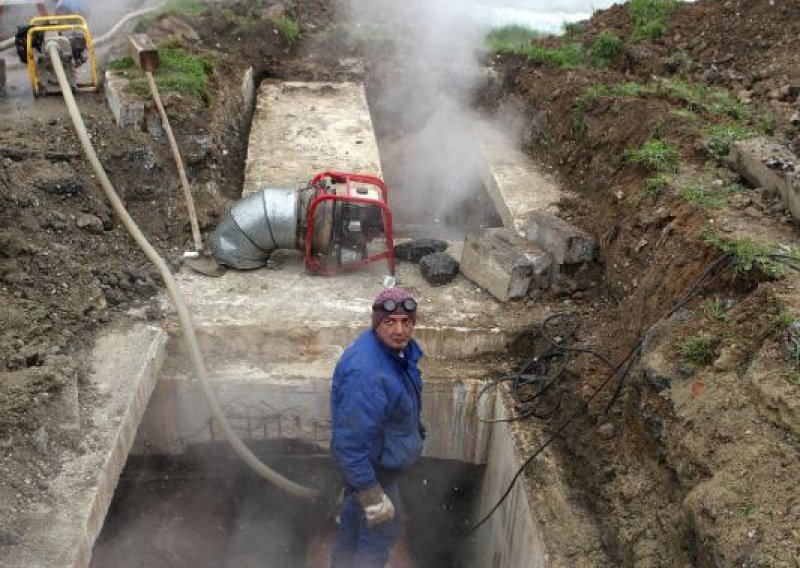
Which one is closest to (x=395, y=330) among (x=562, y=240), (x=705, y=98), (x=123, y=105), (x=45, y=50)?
(x=562, y=240)

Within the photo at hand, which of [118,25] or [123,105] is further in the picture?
[118,25]

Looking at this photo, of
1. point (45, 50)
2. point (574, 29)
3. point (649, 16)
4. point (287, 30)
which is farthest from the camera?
point (287, 30)

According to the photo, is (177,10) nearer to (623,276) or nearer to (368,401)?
(623,276)

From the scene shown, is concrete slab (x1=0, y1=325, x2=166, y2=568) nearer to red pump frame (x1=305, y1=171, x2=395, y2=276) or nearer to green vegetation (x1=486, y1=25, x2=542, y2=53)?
red pump frame (x1=305, y1=171, x2=395, y2=276)

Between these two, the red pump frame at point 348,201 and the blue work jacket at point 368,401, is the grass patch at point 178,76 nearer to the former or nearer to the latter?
the red pump frame at point 348,201

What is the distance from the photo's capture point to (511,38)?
13766mm

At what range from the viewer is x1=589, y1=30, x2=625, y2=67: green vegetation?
37.0 ft

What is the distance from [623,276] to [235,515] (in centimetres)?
404

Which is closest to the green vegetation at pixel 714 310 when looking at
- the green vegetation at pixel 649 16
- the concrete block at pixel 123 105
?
the concrete block at pixel 123 105

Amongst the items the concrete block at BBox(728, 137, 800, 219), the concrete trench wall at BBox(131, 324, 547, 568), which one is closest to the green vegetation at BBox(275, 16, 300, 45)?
the concrete trench wall at BBox(131, 324, 547, 568)

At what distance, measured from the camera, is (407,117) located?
473 inches

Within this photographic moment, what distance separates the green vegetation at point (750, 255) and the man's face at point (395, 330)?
2396mm

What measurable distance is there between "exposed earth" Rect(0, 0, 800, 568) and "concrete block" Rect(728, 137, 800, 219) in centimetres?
10

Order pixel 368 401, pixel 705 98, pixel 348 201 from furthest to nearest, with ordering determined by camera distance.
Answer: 1. pixel 705 98
2. pixel 348 201
3. pixel 368 401
